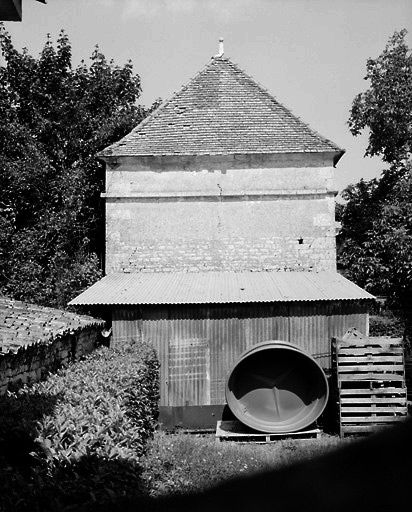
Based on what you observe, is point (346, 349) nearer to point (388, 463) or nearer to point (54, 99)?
point (388, 463)

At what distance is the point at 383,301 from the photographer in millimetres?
18234

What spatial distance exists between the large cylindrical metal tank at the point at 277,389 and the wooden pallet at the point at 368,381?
607 mm

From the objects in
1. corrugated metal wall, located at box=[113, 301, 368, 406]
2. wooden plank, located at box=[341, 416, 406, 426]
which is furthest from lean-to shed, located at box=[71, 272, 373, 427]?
wooden plank, located at box=[341, 416, 406, 426]

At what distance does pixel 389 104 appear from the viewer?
17812 mm

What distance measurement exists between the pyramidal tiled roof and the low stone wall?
5.99 metres

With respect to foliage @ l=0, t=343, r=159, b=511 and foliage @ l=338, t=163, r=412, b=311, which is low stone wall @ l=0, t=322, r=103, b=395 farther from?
foliage @ l=338, t=163, r=412, b=311

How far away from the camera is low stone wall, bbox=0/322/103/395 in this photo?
8.16 meters

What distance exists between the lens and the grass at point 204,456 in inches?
301

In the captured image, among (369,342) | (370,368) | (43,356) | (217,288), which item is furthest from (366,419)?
(43,356)

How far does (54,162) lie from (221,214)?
7111mm

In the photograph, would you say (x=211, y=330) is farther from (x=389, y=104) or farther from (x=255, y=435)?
(x=389, y=104)

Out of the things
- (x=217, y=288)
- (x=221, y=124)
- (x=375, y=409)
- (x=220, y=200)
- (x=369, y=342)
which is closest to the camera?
(x=375, y=409)

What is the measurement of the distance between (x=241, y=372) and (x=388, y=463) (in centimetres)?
1104

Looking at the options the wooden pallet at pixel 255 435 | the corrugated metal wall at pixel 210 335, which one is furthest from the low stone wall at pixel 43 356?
the wooden pallet at pixel 255 435
